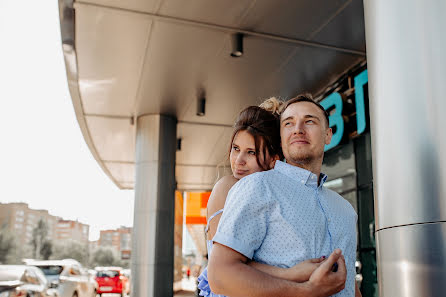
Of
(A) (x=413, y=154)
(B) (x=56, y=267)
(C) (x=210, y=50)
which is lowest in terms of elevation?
(B) (x=56, y=267)

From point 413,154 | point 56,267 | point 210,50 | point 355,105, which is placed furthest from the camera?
point 56,267

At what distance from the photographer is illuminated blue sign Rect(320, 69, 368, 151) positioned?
8.54 m

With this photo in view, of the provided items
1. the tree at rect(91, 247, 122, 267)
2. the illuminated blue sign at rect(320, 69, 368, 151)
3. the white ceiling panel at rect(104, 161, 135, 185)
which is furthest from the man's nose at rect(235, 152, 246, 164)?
the tree at rect(91, 247, 122, 267)

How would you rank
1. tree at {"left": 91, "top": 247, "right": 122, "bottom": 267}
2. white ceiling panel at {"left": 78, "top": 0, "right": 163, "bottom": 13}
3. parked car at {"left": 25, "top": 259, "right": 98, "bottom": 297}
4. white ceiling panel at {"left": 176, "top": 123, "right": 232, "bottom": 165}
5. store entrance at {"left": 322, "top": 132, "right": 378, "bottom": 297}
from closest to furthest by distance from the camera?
white ceiling panel at {"left": 78, "top": 0, "right": 163, "bottom": 13} < store entrance at {"left": 322, "top": 132, "right": 378, "bottom": 297} < parked car at {"left": 25, "top": 259, "right": 98, "bottom": 297} < white ceiling panel at {"left": 176, "top": 123, "right": 232, "bottom": 165} < tree at {"left": 91, "top": 247, "right": 122, "bottom": 267}

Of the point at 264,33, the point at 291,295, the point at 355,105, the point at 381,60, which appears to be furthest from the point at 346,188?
the point at 291,295

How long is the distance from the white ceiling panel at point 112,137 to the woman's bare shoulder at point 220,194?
9.98 metres

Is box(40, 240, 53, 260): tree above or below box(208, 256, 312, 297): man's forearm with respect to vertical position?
below

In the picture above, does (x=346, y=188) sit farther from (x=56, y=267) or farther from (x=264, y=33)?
(x=56, y=267)

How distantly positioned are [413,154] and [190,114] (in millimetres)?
9645

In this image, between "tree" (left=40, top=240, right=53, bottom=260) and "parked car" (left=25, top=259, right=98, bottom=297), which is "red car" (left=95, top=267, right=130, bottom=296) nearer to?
"parked car" (left=25, top=259, right=98, bottom=297)

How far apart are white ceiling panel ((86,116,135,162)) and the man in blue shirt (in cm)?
1030

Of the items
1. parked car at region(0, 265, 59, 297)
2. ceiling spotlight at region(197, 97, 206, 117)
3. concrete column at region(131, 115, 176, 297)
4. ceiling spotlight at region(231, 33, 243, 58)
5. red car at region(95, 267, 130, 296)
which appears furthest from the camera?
red car at region(95, 267, 130, 296)

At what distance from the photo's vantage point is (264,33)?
760cm

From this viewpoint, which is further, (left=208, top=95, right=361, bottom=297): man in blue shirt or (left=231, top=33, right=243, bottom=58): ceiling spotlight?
A: (left=231, top=33, right=243, bottom=58): ceiling spotlight
